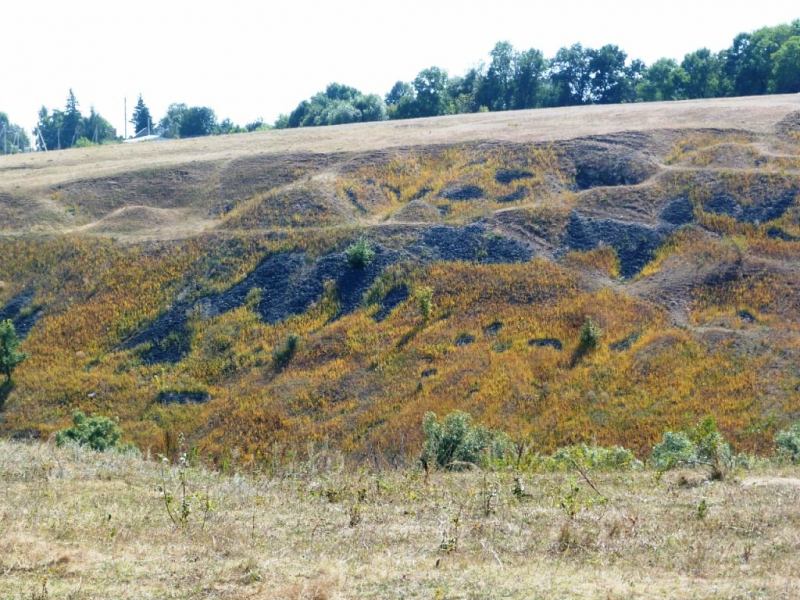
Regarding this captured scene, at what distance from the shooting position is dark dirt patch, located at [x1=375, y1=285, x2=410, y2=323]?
3158 cm

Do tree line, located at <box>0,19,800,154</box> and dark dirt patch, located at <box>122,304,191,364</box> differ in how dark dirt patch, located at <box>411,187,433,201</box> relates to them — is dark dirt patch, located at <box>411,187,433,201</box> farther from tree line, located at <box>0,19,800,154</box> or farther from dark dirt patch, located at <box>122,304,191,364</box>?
tree line, located at <box>0,19,800,154</box>

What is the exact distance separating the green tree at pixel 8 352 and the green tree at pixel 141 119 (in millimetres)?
95072

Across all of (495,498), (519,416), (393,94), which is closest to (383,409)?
(519,416)

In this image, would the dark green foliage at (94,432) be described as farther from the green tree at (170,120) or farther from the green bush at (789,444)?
the green tree at (170,120)

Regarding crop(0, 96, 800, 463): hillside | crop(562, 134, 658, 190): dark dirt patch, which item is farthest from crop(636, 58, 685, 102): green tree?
crop(562, 134, 658, 190): dark dirt patch

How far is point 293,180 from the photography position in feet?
152

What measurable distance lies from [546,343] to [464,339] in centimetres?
298

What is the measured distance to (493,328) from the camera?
2947 centimetres

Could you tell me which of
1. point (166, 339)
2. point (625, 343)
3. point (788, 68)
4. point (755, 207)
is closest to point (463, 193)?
point (755, 207)

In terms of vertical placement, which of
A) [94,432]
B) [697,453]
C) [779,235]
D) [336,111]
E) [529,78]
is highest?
[529,78]

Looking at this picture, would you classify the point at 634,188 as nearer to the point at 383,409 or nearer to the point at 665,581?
the point at 383,409

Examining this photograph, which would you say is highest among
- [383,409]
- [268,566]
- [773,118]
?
[773,118]

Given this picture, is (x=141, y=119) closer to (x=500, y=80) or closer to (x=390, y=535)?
(x=500, y=80)

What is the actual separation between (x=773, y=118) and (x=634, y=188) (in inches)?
541
